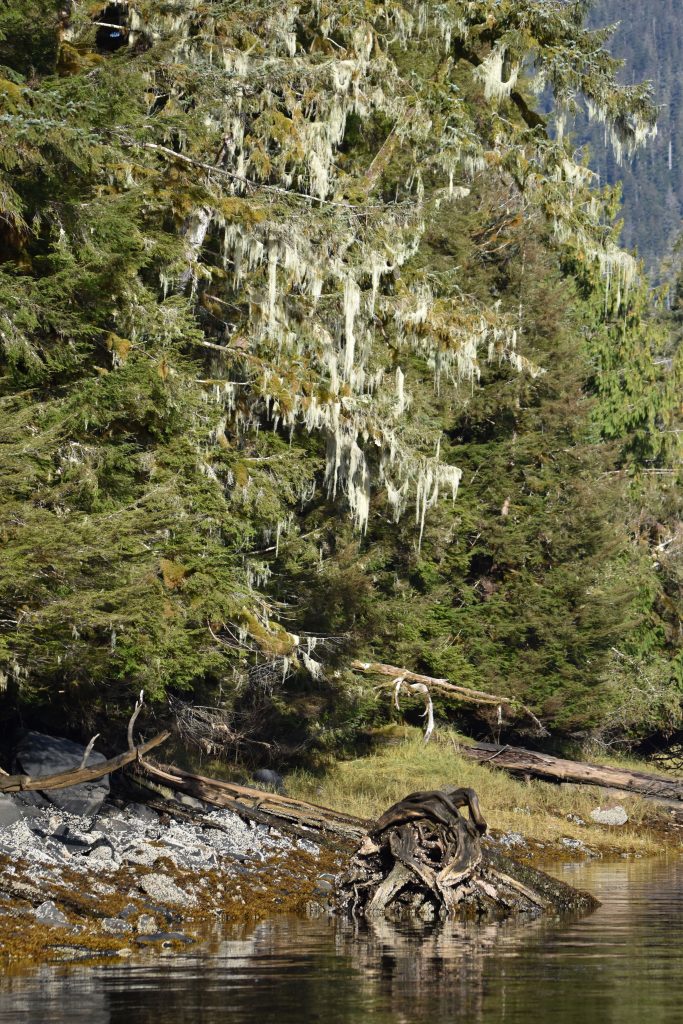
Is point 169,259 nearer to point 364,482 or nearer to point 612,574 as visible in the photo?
point 364,482

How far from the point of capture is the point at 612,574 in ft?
113

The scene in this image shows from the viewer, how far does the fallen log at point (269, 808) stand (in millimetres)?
18906

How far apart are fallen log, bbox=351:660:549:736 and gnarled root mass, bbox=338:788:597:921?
10622 mm

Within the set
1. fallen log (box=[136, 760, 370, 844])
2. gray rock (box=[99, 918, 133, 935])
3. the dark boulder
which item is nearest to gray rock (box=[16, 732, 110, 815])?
fallen log (box=[136, 760, 370, 844])

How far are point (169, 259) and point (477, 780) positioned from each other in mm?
13680

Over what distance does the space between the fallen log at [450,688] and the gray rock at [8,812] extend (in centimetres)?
1080

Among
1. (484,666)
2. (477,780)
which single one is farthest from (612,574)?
(477,780)

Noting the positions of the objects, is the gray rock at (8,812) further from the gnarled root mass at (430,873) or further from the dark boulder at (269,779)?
the dark boulder at (269,779)

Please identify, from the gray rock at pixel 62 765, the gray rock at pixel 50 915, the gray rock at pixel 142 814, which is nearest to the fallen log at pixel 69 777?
the gray rock at pixel 62 765

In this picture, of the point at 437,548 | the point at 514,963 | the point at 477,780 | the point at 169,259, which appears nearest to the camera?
the point at 514,963

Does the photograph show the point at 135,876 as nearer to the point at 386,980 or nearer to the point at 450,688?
the point at 386,980

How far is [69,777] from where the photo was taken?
15672mm

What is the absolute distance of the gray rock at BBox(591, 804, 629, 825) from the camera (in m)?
27.3

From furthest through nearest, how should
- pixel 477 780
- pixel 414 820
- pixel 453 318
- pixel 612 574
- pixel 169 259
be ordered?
pixel 612 574, pixel 477 780, pixel 453 318, pixel 169 259, pixel 414 820
